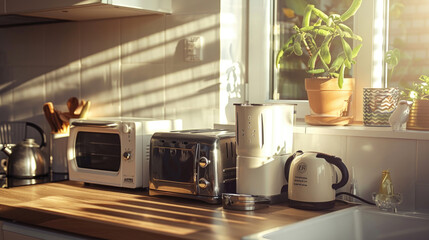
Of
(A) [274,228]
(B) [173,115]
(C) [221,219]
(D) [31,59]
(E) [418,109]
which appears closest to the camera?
(A) [274,228]

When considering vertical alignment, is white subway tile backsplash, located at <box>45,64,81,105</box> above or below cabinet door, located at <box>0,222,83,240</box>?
above

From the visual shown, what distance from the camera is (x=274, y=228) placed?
67.5 inches

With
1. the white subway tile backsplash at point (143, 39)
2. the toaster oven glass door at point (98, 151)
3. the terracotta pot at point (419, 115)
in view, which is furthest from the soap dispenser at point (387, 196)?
the white subway tile backsplash at point (143, 39)

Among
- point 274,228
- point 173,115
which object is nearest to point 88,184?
point 173,115

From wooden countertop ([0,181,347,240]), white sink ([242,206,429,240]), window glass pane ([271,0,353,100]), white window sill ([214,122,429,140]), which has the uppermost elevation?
window glass pane ([271,0,353,100])

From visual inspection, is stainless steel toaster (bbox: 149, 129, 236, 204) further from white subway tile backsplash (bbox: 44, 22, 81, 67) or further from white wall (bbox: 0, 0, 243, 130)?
white subway tile backsplash (bbox: 44, 22, 81, 67)

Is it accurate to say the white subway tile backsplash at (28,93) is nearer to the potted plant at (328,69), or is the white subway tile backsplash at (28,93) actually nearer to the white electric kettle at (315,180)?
the potted plant at (328,69)

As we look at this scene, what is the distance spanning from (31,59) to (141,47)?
0.76 metres

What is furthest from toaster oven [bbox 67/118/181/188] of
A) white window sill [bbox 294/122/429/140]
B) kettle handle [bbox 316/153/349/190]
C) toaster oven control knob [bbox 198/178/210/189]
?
kettle handle [bbox 316/153/349/190]

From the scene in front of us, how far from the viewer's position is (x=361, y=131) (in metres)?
2.09

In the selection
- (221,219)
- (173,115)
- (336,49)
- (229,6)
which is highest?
(229,6)

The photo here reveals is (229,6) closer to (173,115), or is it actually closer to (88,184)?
(173,115)

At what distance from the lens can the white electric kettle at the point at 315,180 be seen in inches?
76.9

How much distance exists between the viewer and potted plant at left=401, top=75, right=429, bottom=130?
2029 mm
